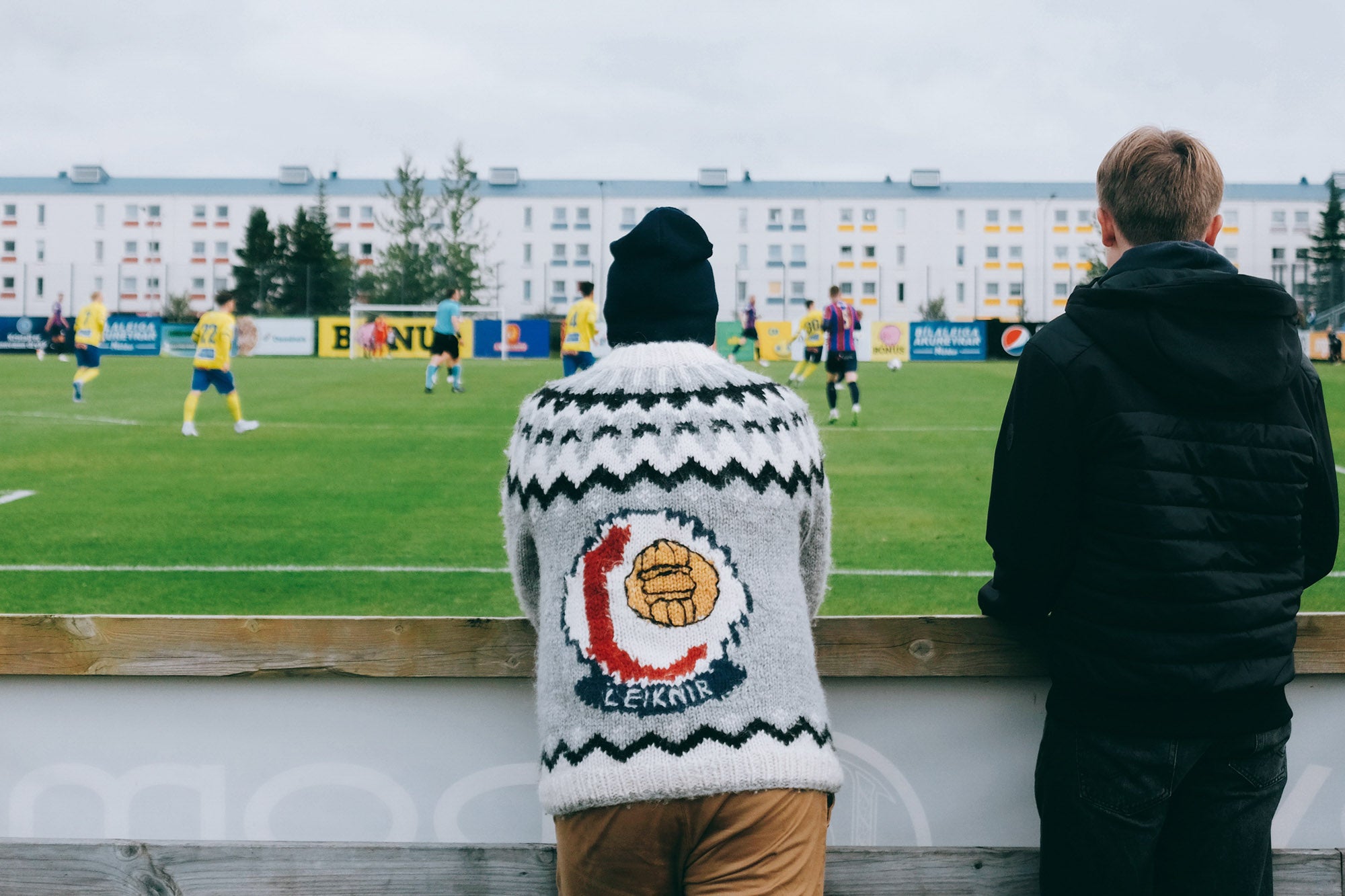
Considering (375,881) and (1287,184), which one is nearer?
(375,881)

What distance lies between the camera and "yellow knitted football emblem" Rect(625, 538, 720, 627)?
1.97 m

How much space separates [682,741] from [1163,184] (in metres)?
1.29

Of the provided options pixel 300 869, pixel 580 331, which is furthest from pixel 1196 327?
pixel 580 331

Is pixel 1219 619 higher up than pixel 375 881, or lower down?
higher up

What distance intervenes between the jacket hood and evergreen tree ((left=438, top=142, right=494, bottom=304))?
69.6m

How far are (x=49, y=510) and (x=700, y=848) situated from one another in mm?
9135

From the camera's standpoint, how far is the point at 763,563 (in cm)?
202

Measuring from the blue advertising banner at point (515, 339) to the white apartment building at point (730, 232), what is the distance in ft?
176

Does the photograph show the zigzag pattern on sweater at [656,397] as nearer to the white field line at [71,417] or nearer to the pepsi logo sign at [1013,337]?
the white field line at [71,417]

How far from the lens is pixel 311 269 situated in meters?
61.6

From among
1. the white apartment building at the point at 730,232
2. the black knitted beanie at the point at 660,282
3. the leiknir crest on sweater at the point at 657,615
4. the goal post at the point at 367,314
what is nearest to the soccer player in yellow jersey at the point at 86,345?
the goal post at the point at 367,314

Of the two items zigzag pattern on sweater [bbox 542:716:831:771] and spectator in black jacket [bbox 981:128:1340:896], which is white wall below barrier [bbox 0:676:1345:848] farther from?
zigzag pattern on sweater [bbox 542:716:831:771]

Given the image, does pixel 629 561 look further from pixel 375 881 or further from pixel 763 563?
pixel 375 881

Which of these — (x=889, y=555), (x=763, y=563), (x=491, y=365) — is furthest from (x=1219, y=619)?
(x=491, y=365)
